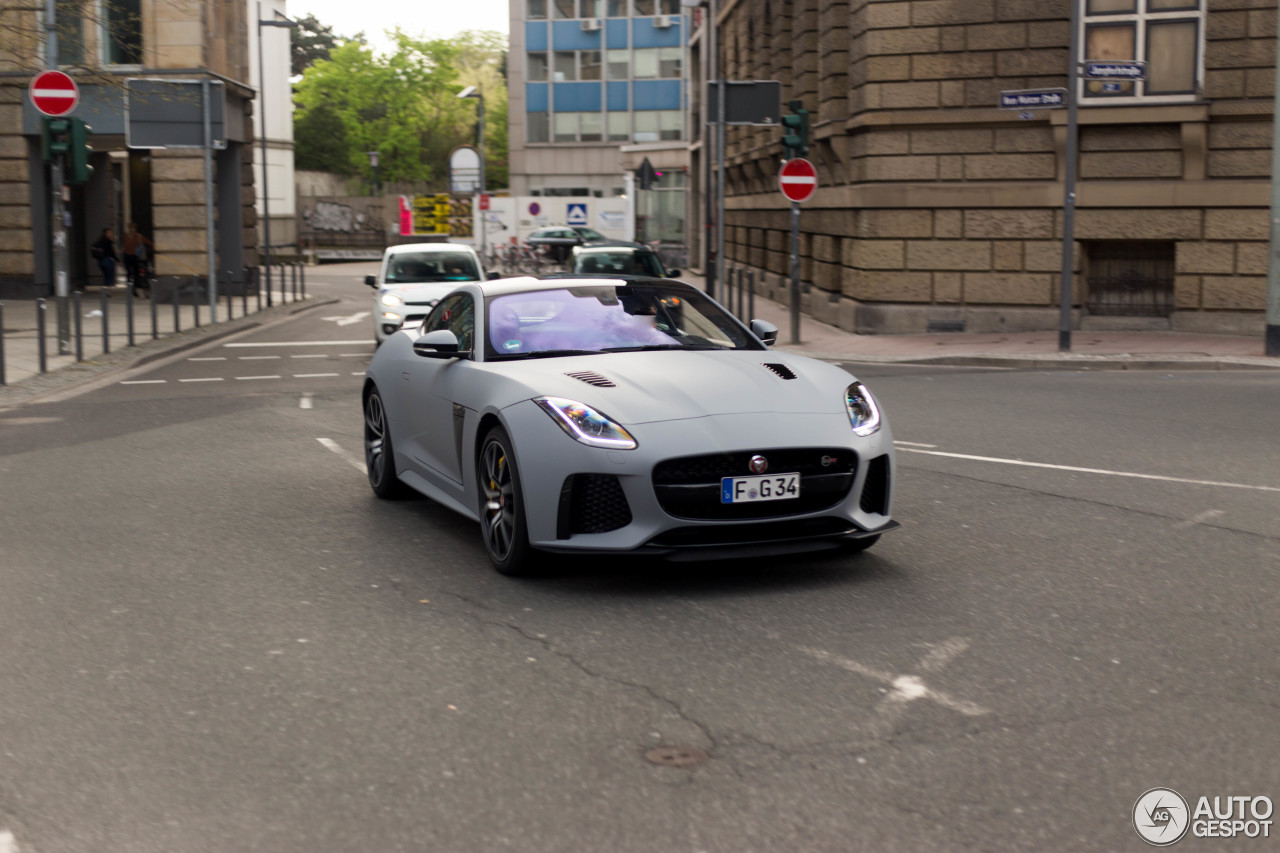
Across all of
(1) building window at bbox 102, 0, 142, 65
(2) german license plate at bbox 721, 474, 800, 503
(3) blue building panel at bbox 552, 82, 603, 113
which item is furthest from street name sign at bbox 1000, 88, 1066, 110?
(3) blue building panel at bbox 552, 82, 603, 113

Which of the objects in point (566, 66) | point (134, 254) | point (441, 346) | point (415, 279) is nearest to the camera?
point (441, 346)

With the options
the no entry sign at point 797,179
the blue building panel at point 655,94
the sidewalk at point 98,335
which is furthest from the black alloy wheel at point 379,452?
the blue building panel at point 655,94

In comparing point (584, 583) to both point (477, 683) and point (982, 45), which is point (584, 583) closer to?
point (477, 683)

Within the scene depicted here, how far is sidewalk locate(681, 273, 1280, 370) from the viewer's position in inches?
696

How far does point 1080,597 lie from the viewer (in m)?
6.18

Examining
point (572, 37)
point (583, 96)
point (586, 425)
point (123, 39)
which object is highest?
point (572, 37)

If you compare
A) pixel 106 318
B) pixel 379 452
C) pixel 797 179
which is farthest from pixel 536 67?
pixel 379 452

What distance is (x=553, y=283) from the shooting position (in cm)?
801

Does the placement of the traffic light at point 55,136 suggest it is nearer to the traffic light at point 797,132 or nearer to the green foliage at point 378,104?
the traffic light at point 797,132

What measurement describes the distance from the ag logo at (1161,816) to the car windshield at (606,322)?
3926mm

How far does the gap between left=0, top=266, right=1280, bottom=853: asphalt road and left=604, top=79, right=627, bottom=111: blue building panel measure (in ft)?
241

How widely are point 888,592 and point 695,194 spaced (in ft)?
165

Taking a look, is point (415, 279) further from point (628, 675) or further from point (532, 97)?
point (532, 97)

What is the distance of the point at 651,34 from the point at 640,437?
7695 cm
